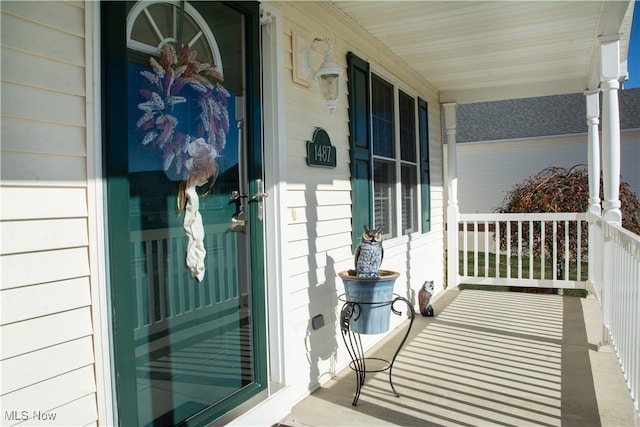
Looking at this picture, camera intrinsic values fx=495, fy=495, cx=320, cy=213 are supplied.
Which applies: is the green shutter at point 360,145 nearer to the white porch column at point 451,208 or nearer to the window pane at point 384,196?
the window pane at point 384,196

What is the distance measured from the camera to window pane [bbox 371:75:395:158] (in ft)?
15.0

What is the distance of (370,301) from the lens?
317 centimetres

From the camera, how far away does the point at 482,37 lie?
174 inches

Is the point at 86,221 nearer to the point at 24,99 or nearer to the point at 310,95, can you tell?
the point at 24,99

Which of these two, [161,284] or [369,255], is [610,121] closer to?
[369,255]

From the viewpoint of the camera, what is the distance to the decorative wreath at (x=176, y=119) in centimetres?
212

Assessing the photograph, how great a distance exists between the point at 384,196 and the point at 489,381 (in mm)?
1992

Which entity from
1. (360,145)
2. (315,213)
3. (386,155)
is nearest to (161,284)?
(315,213)

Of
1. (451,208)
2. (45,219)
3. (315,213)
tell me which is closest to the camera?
(45,219)

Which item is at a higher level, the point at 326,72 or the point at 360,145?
the point at 326,72

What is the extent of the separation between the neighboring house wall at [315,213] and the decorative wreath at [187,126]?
0.65m

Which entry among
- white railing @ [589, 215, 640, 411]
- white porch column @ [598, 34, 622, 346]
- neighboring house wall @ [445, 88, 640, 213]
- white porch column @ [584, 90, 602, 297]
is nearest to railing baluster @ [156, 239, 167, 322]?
white railing @ [589, 215, 640, 411]

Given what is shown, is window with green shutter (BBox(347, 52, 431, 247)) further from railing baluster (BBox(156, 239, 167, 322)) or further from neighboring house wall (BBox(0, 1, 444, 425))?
neighboring house wall (BBox(0, 1, 444, 425))

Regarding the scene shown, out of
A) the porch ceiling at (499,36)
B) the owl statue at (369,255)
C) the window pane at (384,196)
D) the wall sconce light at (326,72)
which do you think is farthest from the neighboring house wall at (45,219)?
the window pane at (384,196)
